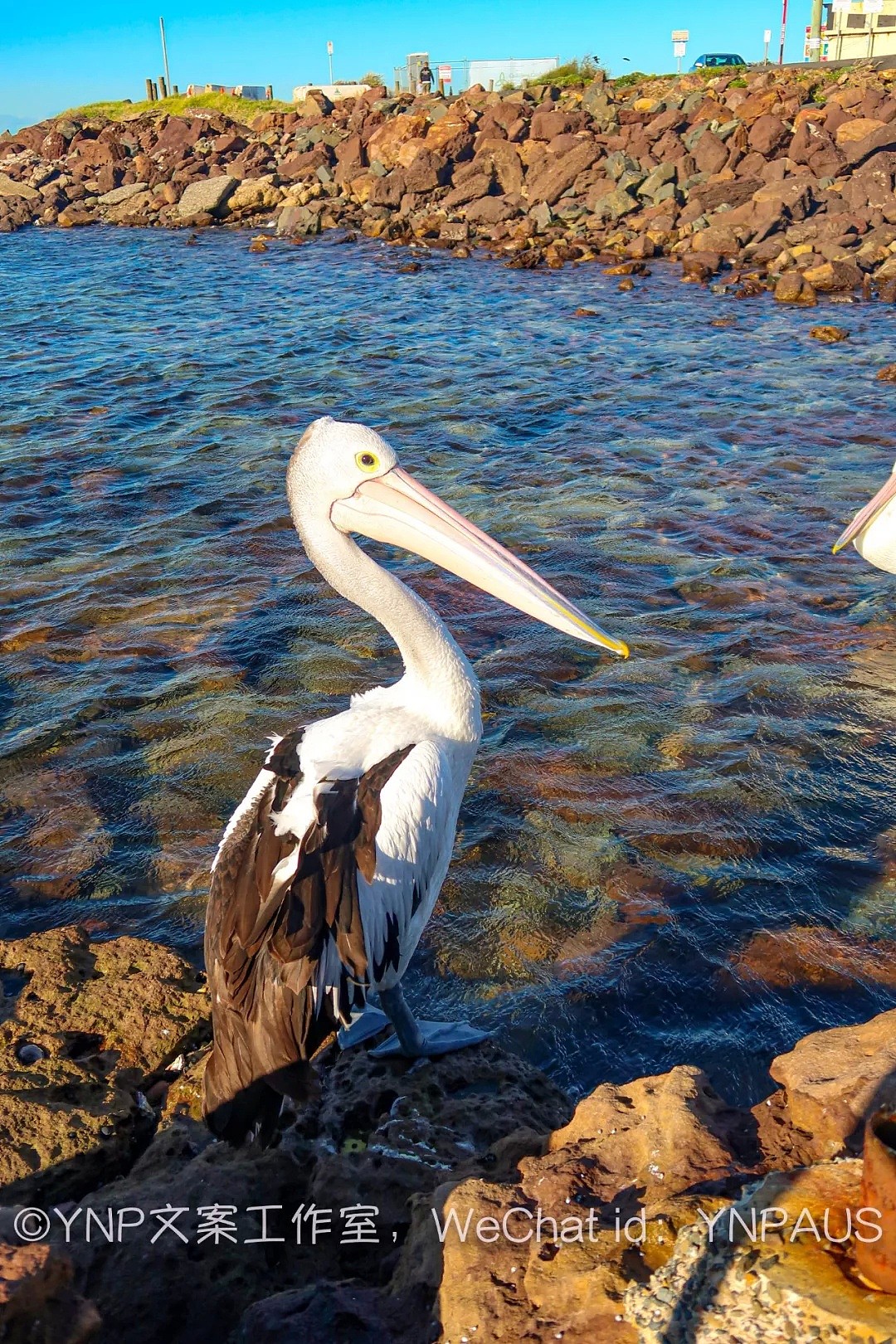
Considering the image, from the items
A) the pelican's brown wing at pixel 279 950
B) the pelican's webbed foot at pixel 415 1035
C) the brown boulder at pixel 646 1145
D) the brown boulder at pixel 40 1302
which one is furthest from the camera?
the pelican's webbed foot at pixel 415 1035

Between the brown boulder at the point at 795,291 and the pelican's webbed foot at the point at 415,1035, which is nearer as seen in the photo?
the pelican's webbed foot at the point at 415,1035

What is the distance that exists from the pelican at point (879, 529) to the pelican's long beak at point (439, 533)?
82.2 inches

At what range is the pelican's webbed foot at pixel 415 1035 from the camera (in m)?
2.96

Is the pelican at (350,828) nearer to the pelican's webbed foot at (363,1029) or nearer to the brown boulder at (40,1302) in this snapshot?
the pelican's webbed foot at (363,1029)

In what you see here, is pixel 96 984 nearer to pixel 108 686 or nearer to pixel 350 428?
pixel 350 428

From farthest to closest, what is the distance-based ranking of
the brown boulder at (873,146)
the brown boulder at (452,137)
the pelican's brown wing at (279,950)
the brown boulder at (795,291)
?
the brown boulder at (452,137) → the brown boulder at (873,146) → the brown boulder at (795,291) → the pelican's brown wing at (279,950)

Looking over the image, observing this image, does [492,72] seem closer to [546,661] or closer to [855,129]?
[855,129]

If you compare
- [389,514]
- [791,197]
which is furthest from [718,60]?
[389,514]

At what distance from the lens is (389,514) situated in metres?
3.33

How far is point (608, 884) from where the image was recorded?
4004 mm

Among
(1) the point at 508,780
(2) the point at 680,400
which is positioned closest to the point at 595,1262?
(1) the point at 508,780

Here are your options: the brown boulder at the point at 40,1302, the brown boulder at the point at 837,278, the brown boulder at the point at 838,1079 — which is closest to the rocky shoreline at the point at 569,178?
the brown boulder at the point at 837,278

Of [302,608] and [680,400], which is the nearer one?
[302,608]

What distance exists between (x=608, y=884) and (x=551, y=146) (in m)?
21.7
